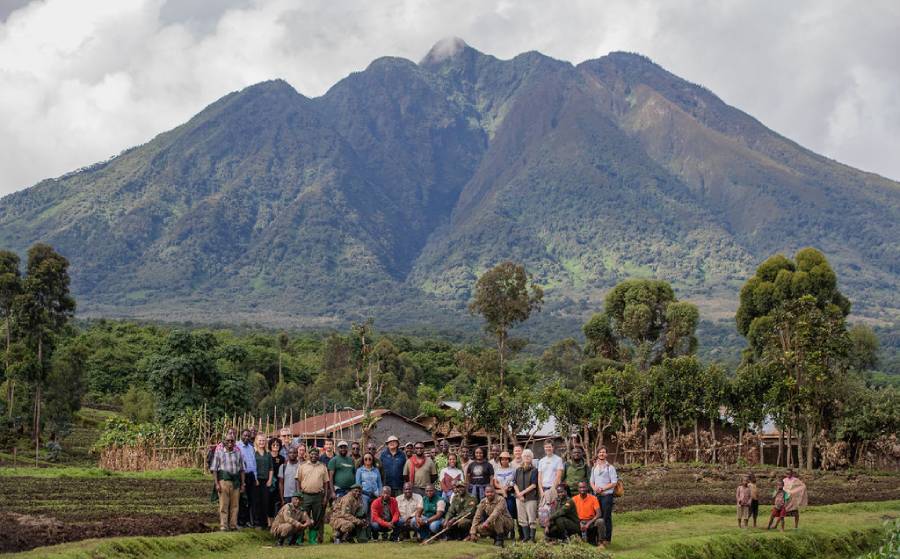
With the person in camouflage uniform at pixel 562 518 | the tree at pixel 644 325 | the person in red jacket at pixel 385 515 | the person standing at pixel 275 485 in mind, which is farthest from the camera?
the tree at pixel 644 325

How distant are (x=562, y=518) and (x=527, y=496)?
2.73 feet

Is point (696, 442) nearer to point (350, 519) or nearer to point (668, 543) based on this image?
point (668, 543)

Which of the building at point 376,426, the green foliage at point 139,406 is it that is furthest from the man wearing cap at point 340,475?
the green foliage at point 139,406

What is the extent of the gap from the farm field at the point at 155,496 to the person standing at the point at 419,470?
3709mm

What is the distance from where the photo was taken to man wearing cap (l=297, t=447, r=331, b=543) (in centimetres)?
2008

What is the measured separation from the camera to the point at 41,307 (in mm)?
52781

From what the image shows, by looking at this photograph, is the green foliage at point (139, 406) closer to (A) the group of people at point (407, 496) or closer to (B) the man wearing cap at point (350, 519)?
(A) the group of people at point (407, 496)

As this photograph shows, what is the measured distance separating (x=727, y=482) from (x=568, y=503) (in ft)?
69.8

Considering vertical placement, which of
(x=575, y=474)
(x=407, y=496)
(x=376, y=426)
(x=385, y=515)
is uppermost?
(x=376, y=426)

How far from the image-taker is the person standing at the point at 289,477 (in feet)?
66.9

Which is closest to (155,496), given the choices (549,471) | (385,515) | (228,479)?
(228,479)

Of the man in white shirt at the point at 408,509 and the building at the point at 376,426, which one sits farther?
the building at the point at 376,426

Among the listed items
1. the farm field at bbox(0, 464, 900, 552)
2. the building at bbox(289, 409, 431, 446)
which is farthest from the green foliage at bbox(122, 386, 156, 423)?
the farm field at bbox(0, 464, 900, 552)

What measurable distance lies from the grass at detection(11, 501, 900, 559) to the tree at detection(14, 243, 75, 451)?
3336 cm
